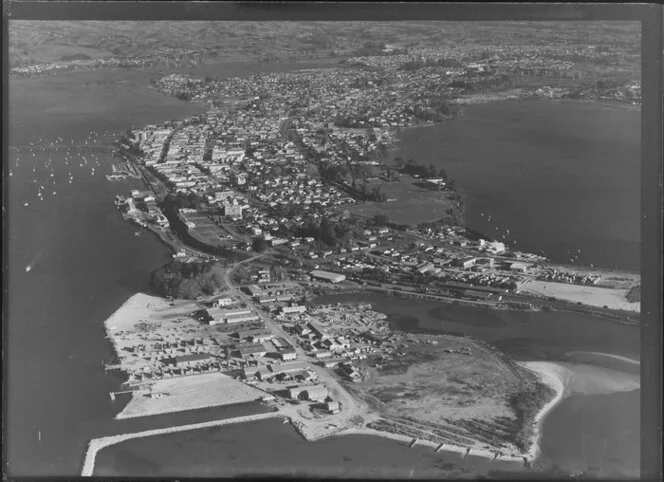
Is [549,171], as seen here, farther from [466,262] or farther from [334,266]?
[334,266]

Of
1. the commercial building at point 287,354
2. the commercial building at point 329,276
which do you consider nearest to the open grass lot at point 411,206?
the commercial building at point 329,276

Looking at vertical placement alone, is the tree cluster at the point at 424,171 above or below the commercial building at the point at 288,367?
above

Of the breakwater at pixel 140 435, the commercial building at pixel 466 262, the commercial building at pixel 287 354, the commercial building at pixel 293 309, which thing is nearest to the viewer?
the breakwater at pixel 140 435

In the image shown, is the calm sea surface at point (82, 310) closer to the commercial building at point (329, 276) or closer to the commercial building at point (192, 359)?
the commercial building at point (192, 359)

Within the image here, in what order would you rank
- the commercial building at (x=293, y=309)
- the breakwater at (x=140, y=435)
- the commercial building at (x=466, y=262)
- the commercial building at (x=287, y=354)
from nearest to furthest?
the breakwater at (x=140, y=435)
the commercial building at (x=287, y=354)
the commercial building at (x=293, y=309)
the commercial building at (x=466, y=262)

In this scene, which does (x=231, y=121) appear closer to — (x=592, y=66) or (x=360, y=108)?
(x=360, y=108)

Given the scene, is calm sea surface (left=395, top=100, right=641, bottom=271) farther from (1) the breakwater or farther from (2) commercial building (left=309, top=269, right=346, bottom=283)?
(1) the breakwater

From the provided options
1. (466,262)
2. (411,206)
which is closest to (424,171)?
(411,206)
